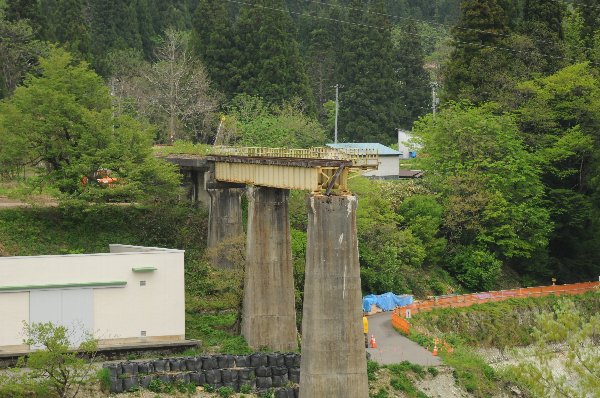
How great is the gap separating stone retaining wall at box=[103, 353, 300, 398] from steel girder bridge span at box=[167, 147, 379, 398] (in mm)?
2155

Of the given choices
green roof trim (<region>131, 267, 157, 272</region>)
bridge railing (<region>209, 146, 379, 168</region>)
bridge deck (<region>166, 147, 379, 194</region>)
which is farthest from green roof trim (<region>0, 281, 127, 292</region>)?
bridge railing (<region>209, 146, 379, 168</region>)

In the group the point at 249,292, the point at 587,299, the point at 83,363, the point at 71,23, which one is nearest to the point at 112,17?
the point at 71,23

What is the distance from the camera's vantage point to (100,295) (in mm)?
46094

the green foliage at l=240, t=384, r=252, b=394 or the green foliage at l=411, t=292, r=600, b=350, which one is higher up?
the green foliage at l=411, t=292, r=600, b=350

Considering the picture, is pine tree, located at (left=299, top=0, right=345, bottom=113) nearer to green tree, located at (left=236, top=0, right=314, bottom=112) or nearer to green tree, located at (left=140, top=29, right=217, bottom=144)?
green tree, located at (left=236, top=0, right=314, bottom=112)

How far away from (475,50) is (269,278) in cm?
3628

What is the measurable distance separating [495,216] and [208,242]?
18523 millimetres

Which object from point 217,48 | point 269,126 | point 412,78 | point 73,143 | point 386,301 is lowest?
point 386,301

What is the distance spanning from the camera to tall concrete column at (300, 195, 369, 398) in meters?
42.6

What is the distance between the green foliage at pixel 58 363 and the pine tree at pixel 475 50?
4232cm

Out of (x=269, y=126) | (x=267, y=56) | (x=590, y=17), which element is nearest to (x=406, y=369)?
(x=269, y=126)

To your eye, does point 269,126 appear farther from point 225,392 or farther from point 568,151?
point 225,392

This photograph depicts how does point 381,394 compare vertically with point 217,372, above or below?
below

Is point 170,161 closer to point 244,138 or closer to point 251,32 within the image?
point 244,138
